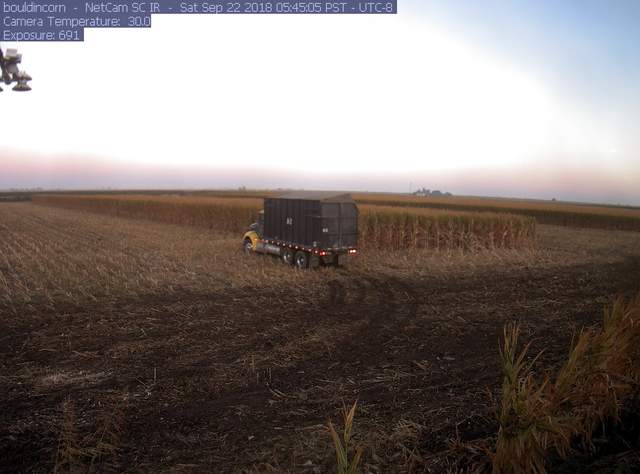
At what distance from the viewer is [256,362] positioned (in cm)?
743

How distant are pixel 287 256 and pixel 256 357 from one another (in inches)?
404

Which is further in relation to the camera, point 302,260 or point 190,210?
point 190,210

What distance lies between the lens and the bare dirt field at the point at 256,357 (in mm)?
4902

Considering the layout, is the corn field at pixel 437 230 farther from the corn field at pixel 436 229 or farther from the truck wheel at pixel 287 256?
the truck wheel at pixel 287 256

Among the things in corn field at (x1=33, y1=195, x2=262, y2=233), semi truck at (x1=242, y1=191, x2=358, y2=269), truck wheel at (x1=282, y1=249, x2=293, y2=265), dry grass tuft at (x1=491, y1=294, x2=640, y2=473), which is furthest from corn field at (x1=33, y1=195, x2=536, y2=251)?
dry grass tuft at (x1=491, y1=294, x2=640, y2=473)

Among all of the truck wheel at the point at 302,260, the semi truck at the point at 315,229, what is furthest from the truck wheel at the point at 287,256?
the truck wheel at the point at 302,260

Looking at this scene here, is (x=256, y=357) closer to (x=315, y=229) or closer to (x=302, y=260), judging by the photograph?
(x=315, y=229)

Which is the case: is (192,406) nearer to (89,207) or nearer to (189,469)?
(189,469)

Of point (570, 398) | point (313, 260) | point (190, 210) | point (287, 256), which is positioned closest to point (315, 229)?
point (313, 260)

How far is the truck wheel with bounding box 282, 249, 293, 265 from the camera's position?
17.6 meters

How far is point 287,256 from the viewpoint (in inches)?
703

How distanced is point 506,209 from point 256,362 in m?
40.9

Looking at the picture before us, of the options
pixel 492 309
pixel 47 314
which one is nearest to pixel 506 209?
pixel 492 309

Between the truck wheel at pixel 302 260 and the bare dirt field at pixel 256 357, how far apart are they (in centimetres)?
72
